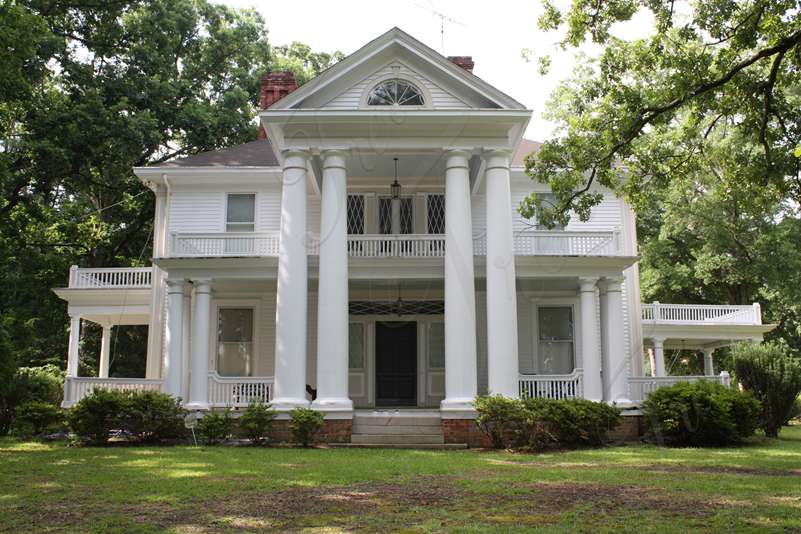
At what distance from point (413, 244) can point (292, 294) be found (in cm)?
414

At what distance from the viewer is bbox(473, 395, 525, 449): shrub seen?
15.4m

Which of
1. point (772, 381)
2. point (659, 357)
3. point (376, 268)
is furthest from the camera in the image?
point (659, 357)

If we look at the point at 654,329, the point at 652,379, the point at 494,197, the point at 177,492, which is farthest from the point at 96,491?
the point at 654,329

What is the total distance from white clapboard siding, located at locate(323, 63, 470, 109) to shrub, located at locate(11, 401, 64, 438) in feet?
33.2

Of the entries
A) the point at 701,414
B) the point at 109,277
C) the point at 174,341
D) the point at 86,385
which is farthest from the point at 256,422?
the point at 109,277

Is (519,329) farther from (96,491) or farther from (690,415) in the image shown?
(96,491)

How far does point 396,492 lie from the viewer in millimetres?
9367

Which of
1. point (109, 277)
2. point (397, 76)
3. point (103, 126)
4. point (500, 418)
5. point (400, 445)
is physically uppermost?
point (103, 126)

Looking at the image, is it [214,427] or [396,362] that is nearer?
[214,427]

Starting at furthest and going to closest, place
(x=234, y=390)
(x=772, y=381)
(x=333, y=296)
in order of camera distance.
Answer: (x=234, y=390) → (x=772, y=381) → (x=333, y=296)

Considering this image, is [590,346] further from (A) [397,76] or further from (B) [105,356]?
(B) [105,356]

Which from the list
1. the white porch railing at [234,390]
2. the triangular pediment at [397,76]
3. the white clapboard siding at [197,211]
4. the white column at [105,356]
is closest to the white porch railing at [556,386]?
the white porch railing at [234,390]

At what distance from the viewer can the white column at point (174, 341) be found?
61.4 feet

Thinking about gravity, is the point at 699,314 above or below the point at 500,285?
above
